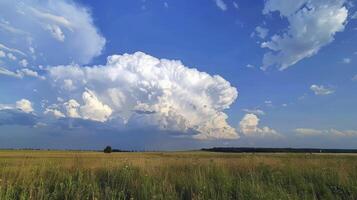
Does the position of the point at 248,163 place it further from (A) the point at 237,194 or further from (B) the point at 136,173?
(A) the point at 237,194

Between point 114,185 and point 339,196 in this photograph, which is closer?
point 339,196

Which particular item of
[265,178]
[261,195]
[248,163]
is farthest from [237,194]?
[248,163]

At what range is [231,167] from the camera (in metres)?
16.4

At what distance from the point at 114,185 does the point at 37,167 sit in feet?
10.9

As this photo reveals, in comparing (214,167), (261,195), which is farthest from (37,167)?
(261,195)

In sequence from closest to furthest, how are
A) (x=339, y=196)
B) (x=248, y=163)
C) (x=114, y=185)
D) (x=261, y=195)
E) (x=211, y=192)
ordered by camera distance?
1. (x=261, y=195)
2. (x=211, y=192)
3. (x=339, y=196)
4. (x=114, y=185)
5. (x=248, y=163)

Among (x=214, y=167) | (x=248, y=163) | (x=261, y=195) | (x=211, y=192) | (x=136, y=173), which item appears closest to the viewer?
(x=261, y=195)

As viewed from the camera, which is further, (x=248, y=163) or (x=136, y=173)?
(x=248, y=163)

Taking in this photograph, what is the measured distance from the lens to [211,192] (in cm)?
925

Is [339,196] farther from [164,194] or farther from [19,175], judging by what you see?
[19,175]

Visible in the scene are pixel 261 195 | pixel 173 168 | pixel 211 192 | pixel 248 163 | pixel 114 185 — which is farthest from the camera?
pixel 248 163

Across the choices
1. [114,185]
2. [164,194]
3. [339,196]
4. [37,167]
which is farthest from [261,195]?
[37,167]

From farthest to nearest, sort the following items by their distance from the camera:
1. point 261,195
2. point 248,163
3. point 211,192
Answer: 1. point 248,163
2. point 211,192
3. point 261,195

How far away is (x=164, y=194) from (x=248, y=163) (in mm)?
8341
